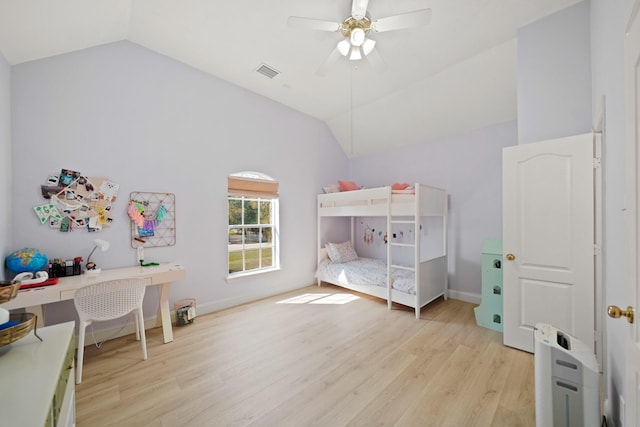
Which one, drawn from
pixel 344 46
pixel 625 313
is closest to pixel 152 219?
pixel 344 46

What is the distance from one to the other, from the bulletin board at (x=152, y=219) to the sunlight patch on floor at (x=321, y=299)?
175 centimetres

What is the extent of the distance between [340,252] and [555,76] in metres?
3.49

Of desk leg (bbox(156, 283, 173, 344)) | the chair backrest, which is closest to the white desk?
desk leg (bbox(156, 283, 173, 344))

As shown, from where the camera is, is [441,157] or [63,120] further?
[441,157]

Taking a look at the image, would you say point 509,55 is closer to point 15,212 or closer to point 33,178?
point 33,178

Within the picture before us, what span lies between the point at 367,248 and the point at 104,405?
13.5 feet

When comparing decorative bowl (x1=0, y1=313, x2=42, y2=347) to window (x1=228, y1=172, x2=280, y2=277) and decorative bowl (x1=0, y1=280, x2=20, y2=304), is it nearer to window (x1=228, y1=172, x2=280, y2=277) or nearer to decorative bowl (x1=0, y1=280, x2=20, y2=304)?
decorative bowl (x1=0, y1=280, x2=20, y2=304)

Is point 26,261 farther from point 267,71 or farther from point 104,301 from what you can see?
point 267,71

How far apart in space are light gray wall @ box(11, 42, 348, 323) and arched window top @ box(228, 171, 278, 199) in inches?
3.8

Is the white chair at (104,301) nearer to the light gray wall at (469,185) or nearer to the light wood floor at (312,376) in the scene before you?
the light wood floor at (312,376)

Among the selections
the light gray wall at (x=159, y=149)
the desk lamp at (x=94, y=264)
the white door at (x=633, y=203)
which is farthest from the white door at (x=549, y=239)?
the desk lamp at (x=94, y=264)

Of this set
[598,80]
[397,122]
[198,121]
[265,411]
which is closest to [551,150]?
[598,80]

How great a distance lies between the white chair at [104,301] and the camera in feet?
6.48

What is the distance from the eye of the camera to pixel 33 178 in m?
2.27
